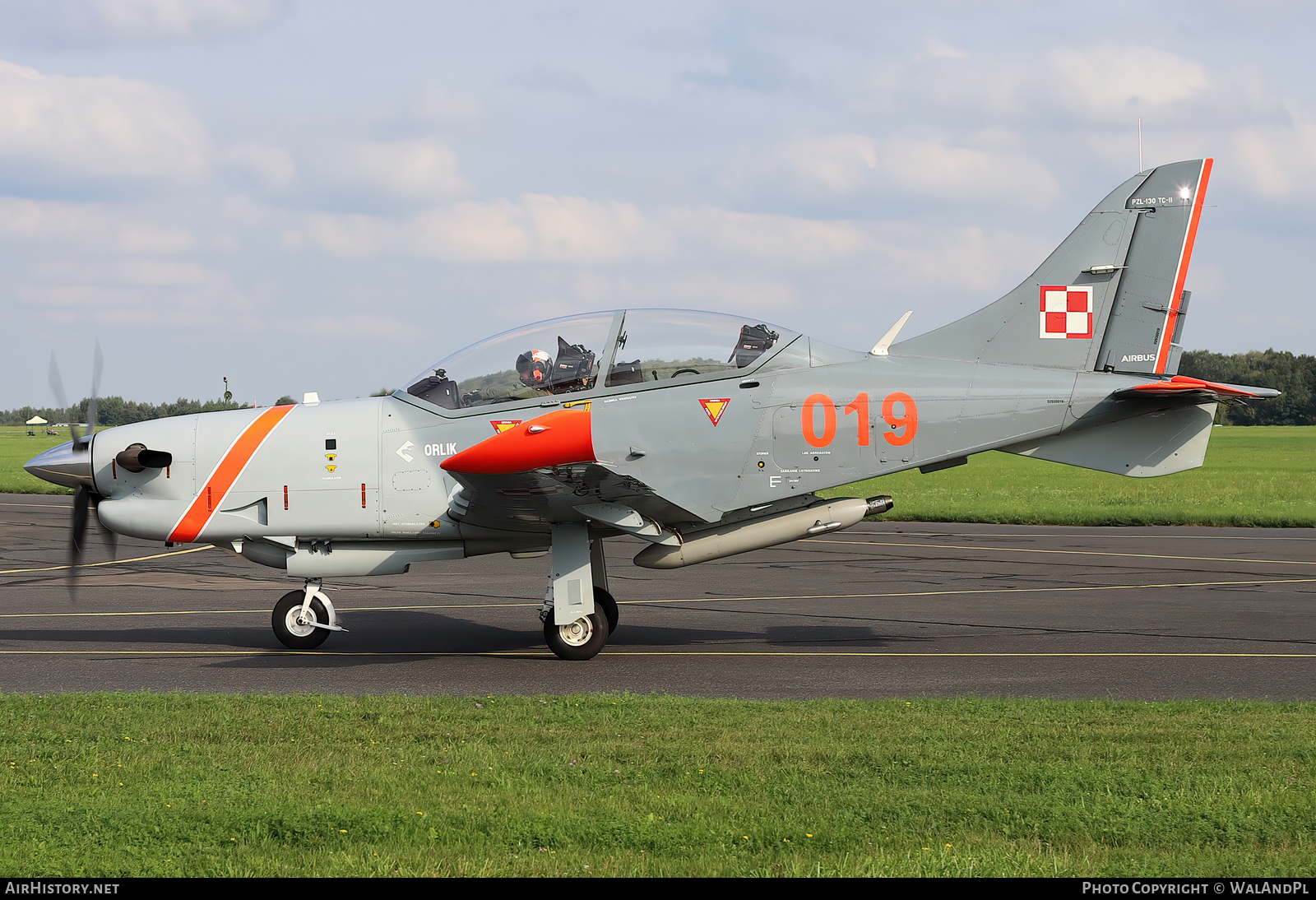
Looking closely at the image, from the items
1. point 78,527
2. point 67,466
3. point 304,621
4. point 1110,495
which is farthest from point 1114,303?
point 1110,495

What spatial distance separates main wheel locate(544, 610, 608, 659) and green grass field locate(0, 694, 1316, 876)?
225cm

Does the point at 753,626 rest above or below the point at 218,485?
below

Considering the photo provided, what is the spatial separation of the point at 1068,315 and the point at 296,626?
8419 mm

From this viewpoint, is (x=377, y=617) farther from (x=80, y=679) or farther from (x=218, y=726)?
(x=218, y=726)

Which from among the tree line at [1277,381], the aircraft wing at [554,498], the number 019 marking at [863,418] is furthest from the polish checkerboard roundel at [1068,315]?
the tree line at [1277,381]

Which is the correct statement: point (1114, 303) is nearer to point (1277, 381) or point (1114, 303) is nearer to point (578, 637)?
point (578, 637)

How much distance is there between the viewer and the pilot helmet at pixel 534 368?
10.7m

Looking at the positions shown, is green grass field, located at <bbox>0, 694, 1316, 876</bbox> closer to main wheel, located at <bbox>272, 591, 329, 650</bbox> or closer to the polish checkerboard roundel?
main wheel, located at <bbox>272, 591, 329, 650</bbox>

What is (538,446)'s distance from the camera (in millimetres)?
9180

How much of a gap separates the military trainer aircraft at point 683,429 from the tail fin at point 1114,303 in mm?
19

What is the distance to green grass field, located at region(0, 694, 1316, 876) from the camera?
5.10 m

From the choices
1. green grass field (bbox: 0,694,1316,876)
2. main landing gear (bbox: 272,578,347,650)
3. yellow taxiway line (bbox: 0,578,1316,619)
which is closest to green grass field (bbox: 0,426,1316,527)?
yellow taxiway line (bbox: 0,578,1316,619)

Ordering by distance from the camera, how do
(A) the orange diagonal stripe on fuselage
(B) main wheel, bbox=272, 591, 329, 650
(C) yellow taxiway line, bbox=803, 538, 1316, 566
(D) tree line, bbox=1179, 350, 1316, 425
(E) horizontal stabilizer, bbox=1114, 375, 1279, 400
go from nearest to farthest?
(E) horizontal stabilizer, bbox=1114, 375, 1279, 400, (A) the orange diagonal stripe on fuselage, (B) main wheel, bbox=272, 591, 329, 650, (C) yellow taxiway line, bbox=803, 538, 1316, 566, (D) tree line, bbox=1179, 350, 1316, 425

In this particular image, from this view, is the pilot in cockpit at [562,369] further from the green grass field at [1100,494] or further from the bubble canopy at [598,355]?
the green grass field at [1100,494]
